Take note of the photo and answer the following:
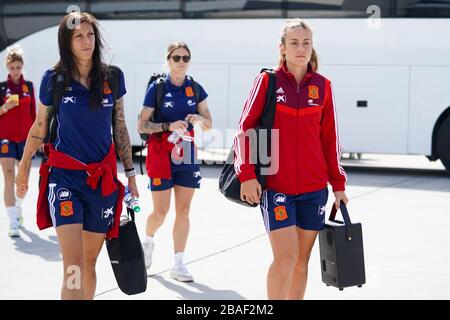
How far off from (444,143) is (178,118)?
861cm

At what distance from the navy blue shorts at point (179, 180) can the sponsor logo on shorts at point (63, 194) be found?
2474 millimetres

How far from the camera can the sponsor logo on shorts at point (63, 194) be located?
5195 millimetres

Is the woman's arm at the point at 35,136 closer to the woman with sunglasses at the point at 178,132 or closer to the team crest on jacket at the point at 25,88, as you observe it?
the woman with sunglasses at the point at 178,132

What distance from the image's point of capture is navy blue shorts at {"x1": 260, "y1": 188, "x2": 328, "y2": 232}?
5336mm

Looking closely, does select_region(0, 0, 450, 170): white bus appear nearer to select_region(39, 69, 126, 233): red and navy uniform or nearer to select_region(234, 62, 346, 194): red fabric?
select_region(234, 62, 346, 194): red fabric

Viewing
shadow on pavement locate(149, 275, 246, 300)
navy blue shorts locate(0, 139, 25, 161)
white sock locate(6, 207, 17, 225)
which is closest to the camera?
shadow on pavement locate(149, 275, 246, 300)

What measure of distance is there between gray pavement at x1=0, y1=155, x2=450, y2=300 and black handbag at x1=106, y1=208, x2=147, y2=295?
125 centimetres

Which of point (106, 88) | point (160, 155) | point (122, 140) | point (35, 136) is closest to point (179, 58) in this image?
point (160, 155)

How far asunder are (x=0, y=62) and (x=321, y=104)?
46.8ft

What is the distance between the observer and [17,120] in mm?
10023

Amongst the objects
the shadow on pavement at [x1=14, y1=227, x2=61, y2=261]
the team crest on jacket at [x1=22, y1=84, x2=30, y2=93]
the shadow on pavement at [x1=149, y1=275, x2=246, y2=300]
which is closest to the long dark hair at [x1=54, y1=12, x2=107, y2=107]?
the shadow on pavement at [x1=149, y1=275, x2=246, y2=300]
